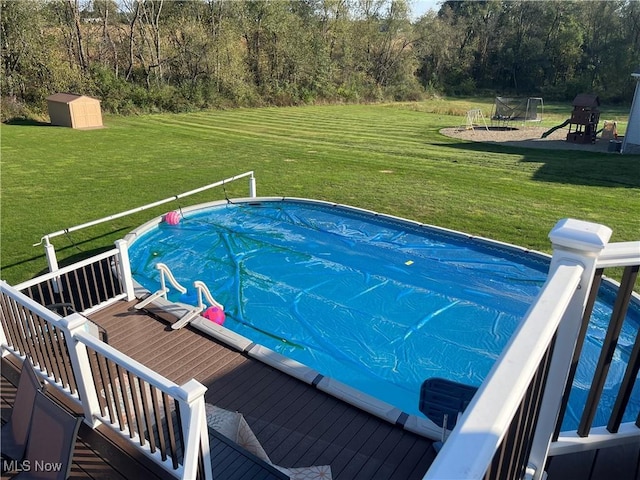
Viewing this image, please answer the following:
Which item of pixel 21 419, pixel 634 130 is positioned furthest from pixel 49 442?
pixel 634 130

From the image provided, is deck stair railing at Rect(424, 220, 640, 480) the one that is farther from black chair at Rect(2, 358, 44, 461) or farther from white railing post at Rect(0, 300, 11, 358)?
white railing post at Rect(0, 300, 11, 358)

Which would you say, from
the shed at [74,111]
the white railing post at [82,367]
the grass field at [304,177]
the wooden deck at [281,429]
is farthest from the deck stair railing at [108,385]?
the shed at [74,111]

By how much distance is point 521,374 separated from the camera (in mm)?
1196

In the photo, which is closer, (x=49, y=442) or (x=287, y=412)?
(x=49, y=442)

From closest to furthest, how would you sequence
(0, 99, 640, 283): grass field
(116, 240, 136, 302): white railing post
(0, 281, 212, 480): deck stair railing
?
(0, 281, 212, 480): deck stair railing
(116, 240, 136, 302): white railing post
(0, 99, 640, 283): grass field

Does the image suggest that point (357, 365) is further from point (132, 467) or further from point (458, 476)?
point (458, 476)

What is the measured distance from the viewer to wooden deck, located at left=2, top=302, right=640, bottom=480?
3.56 m

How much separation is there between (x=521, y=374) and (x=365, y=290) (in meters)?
7.41

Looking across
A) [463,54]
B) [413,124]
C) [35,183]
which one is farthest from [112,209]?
[463,54]

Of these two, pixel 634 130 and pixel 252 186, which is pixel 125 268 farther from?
pixel 634 130

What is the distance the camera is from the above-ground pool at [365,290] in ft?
22.2

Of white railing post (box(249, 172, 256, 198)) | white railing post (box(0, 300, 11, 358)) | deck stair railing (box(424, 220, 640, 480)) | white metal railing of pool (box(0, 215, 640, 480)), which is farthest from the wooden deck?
white railing post (box(249, 172, 256, 198))

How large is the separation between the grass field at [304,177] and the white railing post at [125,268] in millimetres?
2623

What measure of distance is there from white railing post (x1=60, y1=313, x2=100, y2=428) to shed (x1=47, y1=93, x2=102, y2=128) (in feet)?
73.4
